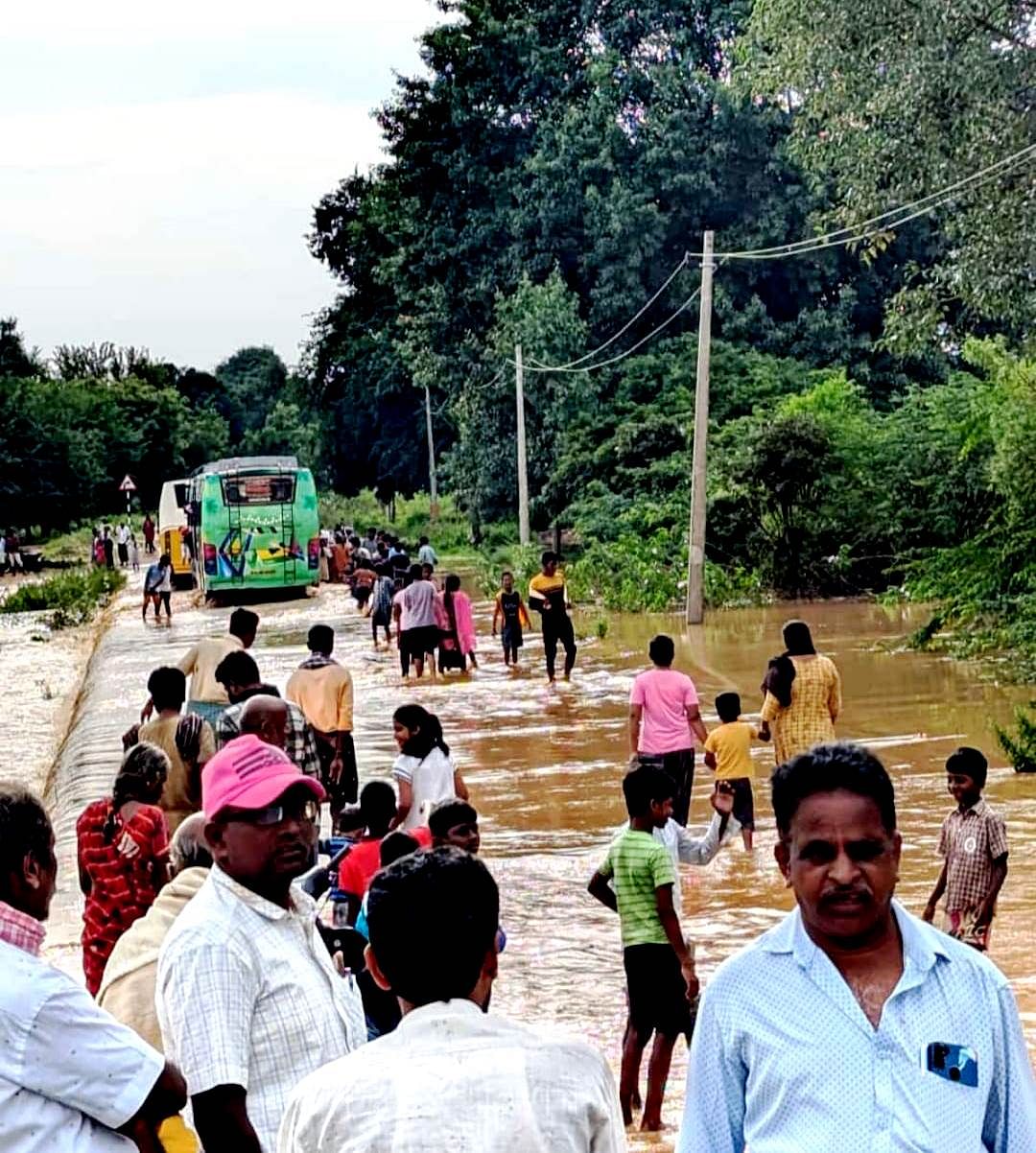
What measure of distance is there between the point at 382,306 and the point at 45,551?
1928 cm

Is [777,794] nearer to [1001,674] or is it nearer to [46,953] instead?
[46,953]

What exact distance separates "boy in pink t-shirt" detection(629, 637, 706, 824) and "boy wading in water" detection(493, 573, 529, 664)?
12.4 metres

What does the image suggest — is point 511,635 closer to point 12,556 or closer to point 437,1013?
point 437,1013

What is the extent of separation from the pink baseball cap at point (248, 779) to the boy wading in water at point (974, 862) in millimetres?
5094

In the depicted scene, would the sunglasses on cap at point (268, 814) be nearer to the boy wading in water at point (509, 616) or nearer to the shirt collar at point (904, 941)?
the shirt collar at point (904, 941)

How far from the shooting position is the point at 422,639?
2519 cm

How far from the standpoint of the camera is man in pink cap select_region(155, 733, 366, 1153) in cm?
407

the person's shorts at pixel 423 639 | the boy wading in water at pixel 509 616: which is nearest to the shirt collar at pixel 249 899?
the person's shorts at pixel 423 639

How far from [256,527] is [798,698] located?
31.3 m

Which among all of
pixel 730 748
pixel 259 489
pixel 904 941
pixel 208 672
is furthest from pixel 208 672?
pixel 259 489

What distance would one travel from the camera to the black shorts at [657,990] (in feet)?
27.4

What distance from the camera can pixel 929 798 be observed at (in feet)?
51.8

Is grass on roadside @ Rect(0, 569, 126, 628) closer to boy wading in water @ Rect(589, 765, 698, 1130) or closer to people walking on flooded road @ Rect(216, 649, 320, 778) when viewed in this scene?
people walking on flooded road @ Rect(216, 649, 320, 778)

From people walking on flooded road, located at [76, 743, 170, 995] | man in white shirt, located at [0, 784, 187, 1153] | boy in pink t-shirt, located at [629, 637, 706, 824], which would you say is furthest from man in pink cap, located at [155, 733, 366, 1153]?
boy in pink t-shirt, located at [629, 637, 706, 824]
